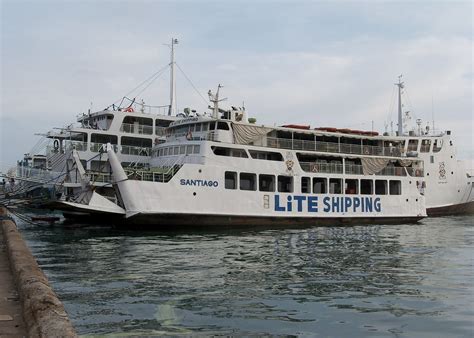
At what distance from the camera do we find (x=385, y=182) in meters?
30.0

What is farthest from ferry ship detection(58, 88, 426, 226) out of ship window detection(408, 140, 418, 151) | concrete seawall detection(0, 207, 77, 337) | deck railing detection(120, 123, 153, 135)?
concrete seawall detection(0, 207, 77, 337)

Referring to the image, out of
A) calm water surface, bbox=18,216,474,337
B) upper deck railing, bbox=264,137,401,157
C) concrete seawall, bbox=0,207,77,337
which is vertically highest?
upper deck railing, bbox=264,137,401,157

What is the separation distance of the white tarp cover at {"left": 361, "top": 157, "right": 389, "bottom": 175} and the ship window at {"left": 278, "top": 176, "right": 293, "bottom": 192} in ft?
18.2

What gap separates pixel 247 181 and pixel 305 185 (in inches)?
158

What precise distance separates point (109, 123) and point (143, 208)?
44.4 feet

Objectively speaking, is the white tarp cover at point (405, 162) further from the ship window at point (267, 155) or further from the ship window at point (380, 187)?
the ship window at point (267, 155)

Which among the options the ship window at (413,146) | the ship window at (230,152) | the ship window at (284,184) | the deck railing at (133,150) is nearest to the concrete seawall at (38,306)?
the ship window at (230,152)

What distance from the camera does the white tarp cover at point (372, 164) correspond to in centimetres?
2934

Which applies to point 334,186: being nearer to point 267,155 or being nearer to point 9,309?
point 267,155

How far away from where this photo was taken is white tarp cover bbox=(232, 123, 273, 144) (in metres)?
25.2

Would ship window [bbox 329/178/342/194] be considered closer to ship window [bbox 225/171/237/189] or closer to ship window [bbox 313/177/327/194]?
ship window [bbox 313/177/327/194]

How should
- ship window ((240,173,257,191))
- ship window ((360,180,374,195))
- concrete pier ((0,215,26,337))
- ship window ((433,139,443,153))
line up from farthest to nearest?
1. ship window ((433,139,443,153))
2. ship window ((360,180,374,195))
3. ship window ((240,173,257,191))
4. concrete pier ((0,215,26,337))

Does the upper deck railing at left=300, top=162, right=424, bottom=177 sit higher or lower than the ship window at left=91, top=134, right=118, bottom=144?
lower

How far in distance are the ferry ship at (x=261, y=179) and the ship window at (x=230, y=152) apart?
0.05m
